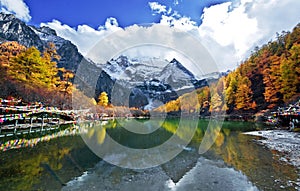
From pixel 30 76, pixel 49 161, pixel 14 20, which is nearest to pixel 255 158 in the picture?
pixel 49 161

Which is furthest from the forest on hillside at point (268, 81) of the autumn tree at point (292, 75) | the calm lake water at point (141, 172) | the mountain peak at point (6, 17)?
the mountain peak at point (6, 17)

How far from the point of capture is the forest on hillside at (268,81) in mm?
34000

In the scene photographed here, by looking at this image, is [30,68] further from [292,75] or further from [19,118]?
[292,75]

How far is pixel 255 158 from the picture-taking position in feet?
29.7

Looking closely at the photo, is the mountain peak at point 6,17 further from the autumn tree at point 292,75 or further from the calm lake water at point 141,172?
the calm lake water at point 141,172

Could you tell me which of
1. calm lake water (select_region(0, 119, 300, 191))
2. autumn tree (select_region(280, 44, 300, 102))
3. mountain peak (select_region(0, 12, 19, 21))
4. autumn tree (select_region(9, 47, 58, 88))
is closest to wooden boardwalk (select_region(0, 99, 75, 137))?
calm lake water (select_region(0, 119, 300, 191))

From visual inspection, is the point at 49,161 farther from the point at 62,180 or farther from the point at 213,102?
the point at 213,102

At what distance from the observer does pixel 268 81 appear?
42375mm

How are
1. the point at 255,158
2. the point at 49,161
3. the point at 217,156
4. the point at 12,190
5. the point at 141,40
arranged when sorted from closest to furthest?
1. the point at 12,190
2. the point at 49,161
3. the point at 255,158
4. the point at 217,156
5. the point at 141,40

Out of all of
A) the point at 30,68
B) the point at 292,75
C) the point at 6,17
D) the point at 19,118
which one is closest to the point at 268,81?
the point at 292,75

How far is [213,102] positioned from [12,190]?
63747 millimetres

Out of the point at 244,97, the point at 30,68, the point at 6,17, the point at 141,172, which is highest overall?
the point at 6,17

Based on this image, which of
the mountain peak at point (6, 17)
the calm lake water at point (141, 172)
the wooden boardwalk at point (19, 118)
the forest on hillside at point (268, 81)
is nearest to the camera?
the calm lake water at point (141, 172)

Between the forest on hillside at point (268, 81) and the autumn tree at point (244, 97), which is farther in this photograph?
the autumn tree at point (244, 97)
